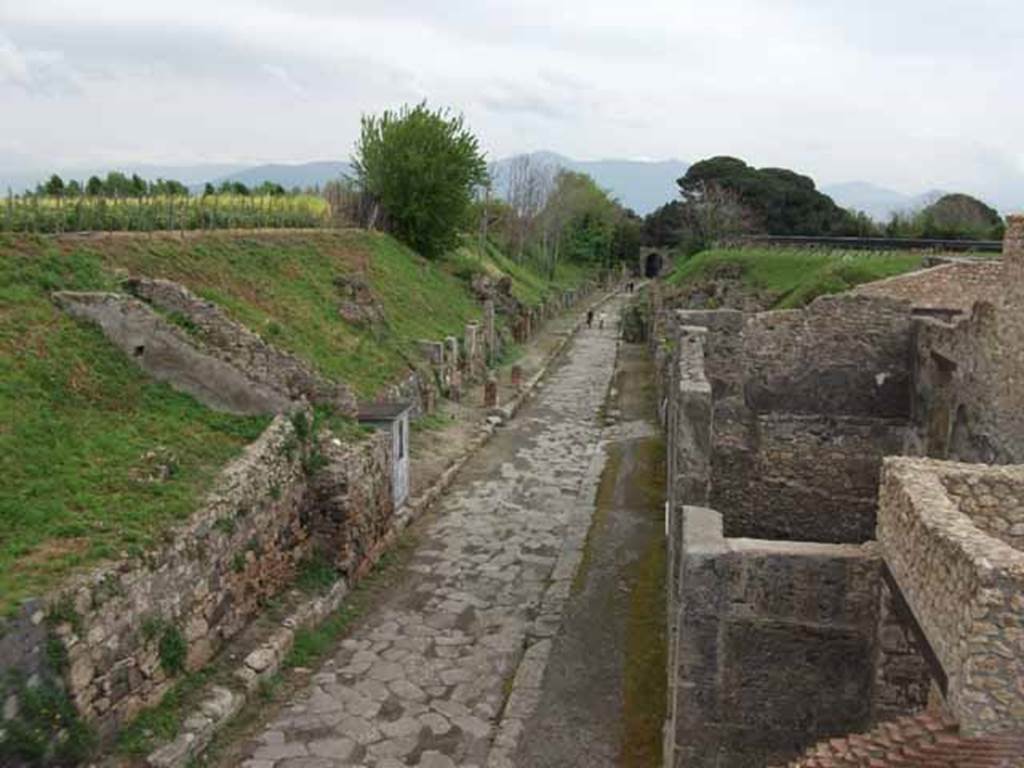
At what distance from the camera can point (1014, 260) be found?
8.93 m

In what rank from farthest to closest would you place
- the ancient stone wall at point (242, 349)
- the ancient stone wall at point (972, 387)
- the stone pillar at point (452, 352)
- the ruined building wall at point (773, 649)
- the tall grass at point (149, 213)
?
the stone pillar at point (452, 352), the tall grass at point (149, 213), the ancient stone wall at point (242, 349), the ancient stone wall at point (972, 387), the ruined building wall at point (773, 649)

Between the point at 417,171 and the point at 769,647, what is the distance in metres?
28.8

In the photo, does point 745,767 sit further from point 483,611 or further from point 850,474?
point 850,474

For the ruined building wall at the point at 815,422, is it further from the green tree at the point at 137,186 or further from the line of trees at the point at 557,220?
the line of trees at the point at 557,220

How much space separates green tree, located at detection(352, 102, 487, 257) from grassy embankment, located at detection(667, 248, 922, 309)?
894 centimetres

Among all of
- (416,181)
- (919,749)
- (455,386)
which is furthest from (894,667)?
(416,181)

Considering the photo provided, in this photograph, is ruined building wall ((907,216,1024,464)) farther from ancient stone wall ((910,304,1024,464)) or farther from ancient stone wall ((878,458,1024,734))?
ancient stone wall ((878,458,1024,734))

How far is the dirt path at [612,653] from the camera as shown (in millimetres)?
7938

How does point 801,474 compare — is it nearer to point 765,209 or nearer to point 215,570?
point 215,570

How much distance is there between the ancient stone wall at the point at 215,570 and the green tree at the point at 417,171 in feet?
73.2

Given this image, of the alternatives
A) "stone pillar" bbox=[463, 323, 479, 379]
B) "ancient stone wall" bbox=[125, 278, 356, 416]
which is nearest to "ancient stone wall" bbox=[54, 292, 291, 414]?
"ancient stone wall" bbox=[125, 278, 356, 416]

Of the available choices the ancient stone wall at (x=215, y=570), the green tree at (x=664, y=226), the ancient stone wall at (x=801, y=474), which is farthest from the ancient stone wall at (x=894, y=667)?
the green tree at (x=664, y=226)

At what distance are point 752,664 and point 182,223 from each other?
16006 millimetres

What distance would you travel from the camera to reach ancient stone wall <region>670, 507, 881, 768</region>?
5887 mm
